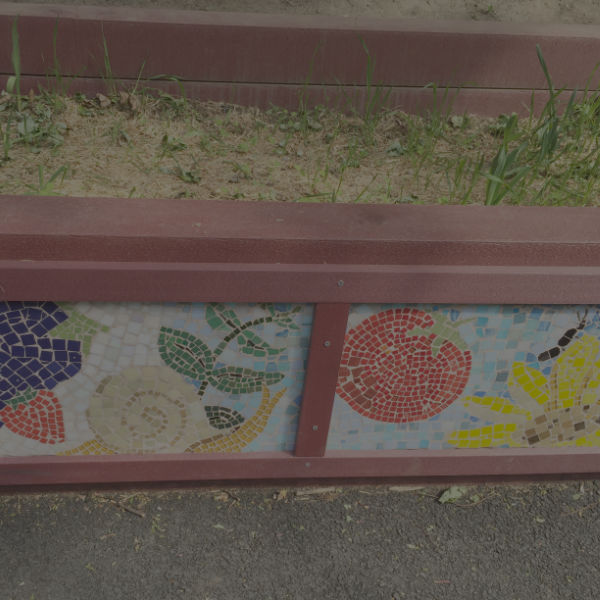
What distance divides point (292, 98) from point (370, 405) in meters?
1.23

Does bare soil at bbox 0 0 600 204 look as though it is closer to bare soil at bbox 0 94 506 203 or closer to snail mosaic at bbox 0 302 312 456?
bare soil at bbox 0 94 506 203

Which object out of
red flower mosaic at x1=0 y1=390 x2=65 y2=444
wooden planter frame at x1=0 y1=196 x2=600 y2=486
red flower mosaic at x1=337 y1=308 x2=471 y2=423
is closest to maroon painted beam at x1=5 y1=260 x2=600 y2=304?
wooden planter frame at x1=0 y1=196 x2=600 y2=486

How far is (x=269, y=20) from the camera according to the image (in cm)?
242

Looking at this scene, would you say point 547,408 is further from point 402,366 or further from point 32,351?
point 32,351

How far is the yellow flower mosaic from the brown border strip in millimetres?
1170

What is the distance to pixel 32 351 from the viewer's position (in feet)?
5.55

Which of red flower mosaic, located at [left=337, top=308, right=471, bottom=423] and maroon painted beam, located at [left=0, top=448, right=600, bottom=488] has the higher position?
red flower mosaic, located at [left=337, top=308, right=471, bottom=423]

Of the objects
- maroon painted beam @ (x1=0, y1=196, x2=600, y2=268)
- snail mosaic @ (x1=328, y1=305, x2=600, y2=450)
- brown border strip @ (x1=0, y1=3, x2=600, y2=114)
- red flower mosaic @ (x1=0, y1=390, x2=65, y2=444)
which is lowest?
red flower mosaic @ (x1=0, y1=390, x2=65, y2=444)

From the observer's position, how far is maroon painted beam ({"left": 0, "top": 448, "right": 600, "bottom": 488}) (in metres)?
1.89

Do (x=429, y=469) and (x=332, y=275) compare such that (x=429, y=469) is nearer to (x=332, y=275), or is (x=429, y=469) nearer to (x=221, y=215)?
(x=332, y=275)

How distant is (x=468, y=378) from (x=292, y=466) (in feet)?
1.85

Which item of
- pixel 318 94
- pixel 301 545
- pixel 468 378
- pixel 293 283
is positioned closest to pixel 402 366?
pixel 468 378

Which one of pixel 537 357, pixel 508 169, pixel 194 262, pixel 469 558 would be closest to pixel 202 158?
pixel 194 262

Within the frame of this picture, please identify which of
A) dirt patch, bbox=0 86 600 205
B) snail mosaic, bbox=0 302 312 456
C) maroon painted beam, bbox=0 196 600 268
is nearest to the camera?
maroon painted beam, bbox=0 196 600 268
